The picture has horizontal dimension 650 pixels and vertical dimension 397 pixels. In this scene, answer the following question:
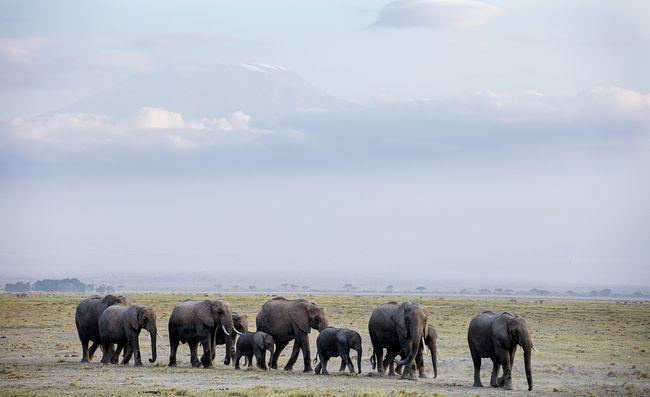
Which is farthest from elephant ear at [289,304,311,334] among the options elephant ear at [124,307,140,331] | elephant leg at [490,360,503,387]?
elephant leg at [490,360,503,387]

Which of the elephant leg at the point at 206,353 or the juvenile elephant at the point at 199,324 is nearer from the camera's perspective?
the elephant leg at the point at 206,353

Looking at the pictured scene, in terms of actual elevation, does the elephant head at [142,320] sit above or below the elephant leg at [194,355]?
above

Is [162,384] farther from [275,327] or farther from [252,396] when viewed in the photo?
[275,327]

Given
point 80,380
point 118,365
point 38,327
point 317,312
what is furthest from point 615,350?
point 38,327

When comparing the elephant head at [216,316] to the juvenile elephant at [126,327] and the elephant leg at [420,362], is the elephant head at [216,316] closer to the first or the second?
the juvenile elephant at [126,327]

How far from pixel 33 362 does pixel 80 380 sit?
24.6ft

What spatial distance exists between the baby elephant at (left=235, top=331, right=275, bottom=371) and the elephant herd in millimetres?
37

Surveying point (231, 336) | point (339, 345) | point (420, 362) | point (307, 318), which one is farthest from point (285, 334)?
point (420, 362)

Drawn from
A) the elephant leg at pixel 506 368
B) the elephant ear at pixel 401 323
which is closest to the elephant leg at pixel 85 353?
the elephant ear at pixel 401 323

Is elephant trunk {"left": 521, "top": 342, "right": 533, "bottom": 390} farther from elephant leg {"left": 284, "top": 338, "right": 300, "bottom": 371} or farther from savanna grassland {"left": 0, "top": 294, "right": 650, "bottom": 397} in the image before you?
elephant leg {"left": 284, "top": 338, "right": 300, "bottom": 371}

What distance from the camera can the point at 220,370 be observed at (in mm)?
36375

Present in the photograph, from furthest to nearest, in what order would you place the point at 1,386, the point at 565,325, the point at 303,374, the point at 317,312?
the point at 565,325 < the point at 317,312 < the point at 303,374 < the point at 1,386

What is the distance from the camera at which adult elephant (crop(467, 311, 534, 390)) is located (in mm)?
31344

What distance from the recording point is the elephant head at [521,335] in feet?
102
